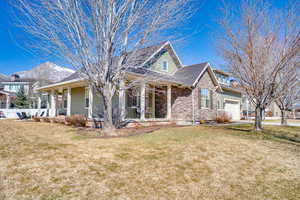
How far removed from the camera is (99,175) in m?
3.65

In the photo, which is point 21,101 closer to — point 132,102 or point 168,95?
point 132,102

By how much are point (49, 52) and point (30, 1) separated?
204 centimetres

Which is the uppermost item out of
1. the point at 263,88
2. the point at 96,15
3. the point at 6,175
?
the point at 96,15

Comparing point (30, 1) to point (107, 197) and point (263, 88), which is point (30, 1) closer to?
point (107, 197)

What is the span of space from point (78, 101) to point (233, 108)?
16.8 m

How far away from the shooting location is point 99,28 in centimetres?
768

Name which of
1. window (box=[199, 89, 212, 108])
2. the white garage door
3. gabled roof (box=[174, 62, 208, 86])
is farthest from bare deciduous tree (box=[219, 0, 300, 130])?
the white garage door

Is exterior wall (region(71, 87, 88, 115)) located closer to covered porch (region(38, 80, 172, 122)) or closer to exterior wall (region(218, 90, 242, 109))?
covered porch (region(38, 80, 172, 122))

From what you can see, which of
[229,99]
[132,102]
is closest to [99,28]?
[132,102]

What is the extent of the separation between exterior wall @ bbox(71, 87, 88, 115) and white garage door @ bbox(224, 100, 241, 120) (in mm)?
14325

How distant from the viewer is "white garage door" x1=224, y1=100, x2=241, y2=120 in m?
20.0

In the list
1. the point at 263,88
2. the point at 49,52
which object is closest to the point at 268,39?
the point at 263,88

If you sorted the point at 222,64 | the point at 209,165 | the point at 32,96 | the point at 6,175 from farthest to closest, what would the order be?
1. the point at 32,96
2. the point at 222,64
3. the point at 209,165
4. the point at 6,175

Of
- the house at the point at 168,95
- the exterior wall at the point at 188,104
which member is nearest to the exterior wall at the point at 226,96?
the house at the point at 168,95
